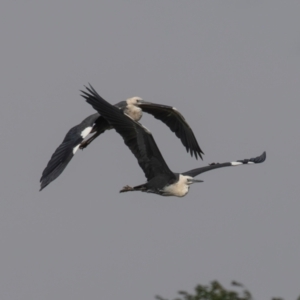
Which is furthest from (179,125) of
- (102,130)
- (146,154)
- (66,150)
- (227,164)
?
(146,154)

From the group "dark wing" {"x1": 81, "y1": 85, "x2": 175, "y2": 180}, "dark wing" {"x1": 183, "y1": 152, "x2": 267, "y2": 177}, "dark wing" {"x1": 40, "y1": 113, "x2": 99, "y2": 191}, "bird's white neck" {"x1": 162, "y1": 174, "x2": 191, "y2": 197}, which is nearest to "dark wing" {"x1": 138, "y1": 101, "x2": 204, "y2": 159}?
"dark wing" {"x1": 183, "y1": 152, "x2": 267, "y2": 177}

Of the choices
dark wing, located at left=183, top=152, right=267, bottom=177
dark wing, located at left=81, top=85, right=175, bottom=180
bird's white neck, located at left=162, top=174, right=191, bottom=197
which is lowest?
bird's white neck, located at left=162, top=174, right=191, bottom=197

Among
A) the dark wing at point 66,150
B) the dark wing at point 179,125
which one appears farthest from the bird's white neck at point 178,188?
the dark wing at point 179,125

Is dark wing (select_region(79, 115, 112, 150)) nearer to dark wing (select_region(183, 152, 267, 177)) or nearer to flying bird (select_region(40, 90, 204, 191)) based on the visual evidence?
flying bird (select_region(40, 90, 204, 191))

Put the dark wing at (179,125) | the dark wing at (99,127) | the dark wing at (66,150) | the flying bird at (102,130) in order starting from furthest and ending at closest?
the dark wing at (179,125) → the dark wing at (99,127) → the flying bird at (102,130) → the dark wing at (66,150)

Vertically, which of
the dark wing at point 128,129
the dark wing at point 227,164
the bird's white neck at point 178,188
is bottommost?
the bird's white neck at point 178,188

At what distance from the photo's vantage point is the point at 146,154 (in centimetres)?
1288

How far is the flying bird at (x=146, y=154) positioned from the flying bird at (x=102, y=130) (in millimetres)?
200

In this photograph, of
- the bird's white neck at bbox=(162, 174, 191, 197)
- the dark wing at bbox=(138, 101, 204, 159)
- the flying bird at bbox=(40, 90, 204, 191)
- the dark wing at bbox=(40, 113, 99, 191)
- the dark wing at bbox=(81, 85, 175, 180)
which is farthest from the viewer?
the dark wing at bbox=(138, 101, 204, 159)

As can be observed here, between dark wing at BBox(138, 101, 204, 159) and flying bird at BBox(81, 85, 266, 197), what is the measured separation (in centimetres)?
247

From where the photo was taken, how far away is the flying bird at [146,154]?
12.6 meters

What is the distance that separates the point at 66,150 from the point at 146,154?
198cm

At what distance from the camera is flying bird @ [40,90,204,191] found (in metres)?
13.9

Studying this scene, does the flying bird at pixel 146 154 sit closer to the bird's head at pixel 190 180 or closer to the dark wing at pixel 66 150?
the bird's head at pixel 190 180
